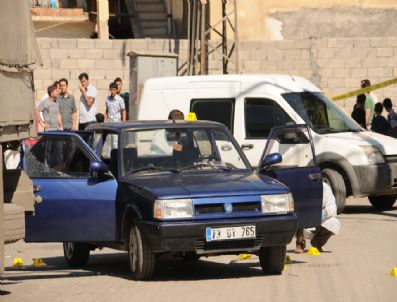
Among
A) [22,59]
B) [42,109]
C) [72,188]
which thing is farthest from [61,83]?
[22,59]

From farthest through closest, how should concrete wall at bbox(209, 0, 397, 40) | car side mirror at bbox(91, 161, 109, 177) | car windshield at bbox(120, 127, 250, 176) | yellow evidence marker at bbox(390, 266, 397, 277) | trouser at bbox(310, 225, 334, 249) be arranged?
1. concrete wall at bbox(209, 0, 397, 40)
2. trouser at bbox(310, 225, 334, 249)
3. car windshield at bbox(120, 127, 250, 176)
4. car side mirror at bbox(91, 161, 109, 177)
5. yellow evidence marker at bbox(390, 266, 397, 277)

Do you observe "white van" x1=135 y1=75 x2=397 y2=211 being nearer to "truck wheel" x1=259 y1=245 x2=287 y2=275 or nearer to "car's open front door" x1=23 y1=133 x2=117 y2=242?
"truck wheel" x1=259 y1=245 x2=287 y2=275

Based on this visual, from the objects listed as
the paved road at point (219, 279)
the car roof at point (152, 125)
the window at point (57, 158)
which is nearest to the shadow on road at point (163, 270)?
the paved road at point (219, 279)

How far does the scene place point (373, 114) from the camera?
2623cm

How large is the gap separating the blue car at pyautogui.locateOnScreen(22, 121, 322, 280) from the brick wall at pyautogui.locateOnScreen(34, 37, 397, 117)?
16329 mm

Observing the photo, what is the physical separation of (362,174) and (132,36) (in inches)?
1087

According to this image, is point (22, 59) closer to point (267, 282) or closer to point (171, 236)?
point (171, 236)

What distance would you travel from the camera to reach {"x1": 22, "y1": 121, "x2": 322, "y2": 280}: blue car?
11648 millimetres

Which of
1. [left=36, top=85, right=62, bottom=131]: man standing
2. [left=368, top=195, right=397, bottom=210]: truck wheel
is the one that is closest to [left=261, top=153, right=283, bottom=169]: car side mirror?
[left=368, top=195, right=397, bottom=210]: truck wheel

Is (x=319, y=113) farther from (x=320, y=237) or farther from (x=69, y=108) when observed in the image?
(x=69, y=108)

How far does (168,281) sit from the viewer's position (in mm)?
11945

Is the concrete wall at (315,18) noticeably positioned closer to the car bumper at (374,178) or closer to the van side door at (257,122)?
the van side door at (257,122)

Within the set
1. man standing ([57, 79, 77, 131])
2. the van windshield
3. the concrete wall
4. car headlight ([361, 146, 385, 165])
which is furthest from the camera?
the concrete wall

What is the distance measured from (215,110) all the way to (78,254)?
6.32 m
